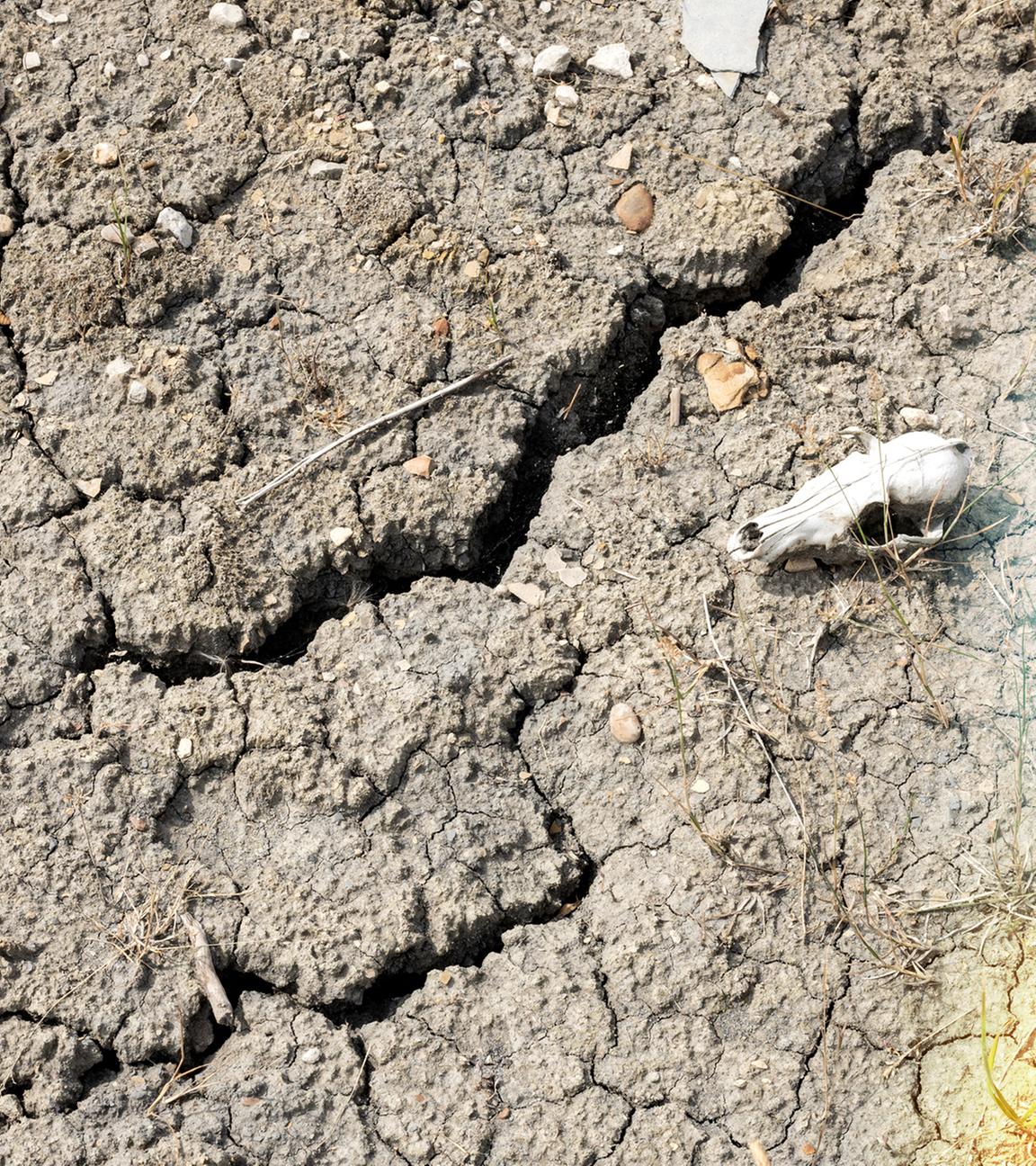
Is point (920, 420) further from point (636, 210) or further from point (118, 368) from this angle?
point (118, 368)

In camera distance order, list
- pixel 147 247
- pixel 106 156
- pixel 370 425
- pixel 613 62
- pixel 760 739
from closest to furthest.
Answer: pixel 760 739 < pixel 370 425 < pixel 147 247 < pixel 106 156 < pixel 613 62

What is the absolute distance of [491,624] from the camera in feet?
9.06

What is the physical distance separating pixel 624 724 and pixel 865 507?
2.50 ft

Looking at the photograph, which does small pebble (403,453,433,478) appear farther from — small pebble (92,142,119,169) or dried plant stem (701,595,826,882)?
small pebble (92,142,119,169)

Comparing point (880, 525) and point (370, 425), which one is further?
point (370, 425)

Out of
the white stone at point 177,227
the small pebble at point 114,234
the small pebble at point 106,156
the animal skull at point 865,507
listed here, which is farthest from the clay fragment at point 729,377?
the small pebble at point 106,156

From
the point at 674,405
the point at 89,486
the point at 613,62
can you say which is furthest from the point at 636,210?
the point at 89,486

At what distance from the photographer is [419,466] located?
9.37 feet

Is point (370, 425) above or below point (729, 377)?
below

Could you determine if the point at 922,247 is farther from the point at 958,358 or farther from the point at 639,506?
the point at 639,506

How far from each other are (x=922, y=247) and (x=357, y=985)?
2349 mm

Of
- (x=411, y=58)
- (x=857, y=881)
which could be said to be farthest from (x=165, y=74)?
(x=857, y=881)

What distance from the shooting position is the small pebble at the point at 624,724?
105 inches

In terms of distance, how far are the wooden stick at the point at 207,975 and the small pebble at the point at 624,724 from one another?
1015 mm
